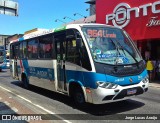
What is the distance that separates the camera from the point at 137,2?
19562 millimetres

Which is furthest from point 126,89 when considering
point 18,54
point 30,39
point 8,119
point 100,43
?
point 18,54

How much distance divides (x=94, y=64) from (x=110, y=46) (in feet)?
3.16

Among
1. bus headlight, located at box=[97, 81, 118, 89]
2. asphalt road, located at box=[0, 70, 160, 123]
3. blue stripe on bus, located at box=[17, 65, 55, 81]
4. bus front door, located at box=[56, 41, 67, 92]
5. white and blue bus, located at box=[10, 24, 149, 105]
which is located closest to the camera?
asphalt road, located at box=[0, 70, 160, 123]

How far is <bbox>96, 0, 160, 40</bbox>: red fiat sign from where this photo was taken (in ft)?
59.5

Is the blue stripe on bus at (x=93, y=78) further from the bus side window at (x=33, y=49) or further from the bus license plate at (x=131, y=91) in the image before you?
the bus side window at (x=33, y=49)

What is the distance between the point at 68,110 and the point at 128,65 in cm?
238

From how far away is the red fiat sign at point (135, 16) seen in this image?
59.5 feet

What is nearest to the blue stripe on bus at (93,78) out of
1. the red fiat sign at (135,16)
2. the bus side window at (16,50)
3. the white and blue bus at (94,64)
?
the white and blue bus at (94,64)

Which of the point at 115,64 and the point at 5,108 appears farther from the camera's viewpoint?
the point at 5,108

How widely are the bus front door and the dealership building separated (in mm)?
9847

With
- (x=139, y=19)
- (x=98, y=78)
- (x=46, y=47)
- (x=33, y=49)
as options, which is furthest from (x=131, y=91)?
(x=139, y=19)

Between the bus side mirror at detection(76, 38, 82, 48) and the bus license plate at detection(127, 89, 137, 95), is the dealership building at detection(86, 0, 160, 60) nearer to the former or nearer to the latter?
the bus license plate at detection(127, 89, 137, 95)

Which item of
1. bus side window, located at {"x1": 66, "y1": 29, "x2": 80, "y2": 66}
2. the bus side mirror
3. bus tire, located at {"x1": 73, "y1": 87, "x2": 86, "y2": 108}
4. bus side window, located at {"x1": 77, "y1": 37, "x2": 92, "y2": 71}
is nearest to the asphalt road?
bus tire, located at {"x1": 73, "y1": 87, "x2": 86, "y2": 108}

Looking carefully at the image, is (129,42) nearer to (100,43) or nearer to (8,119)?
(100,43)
